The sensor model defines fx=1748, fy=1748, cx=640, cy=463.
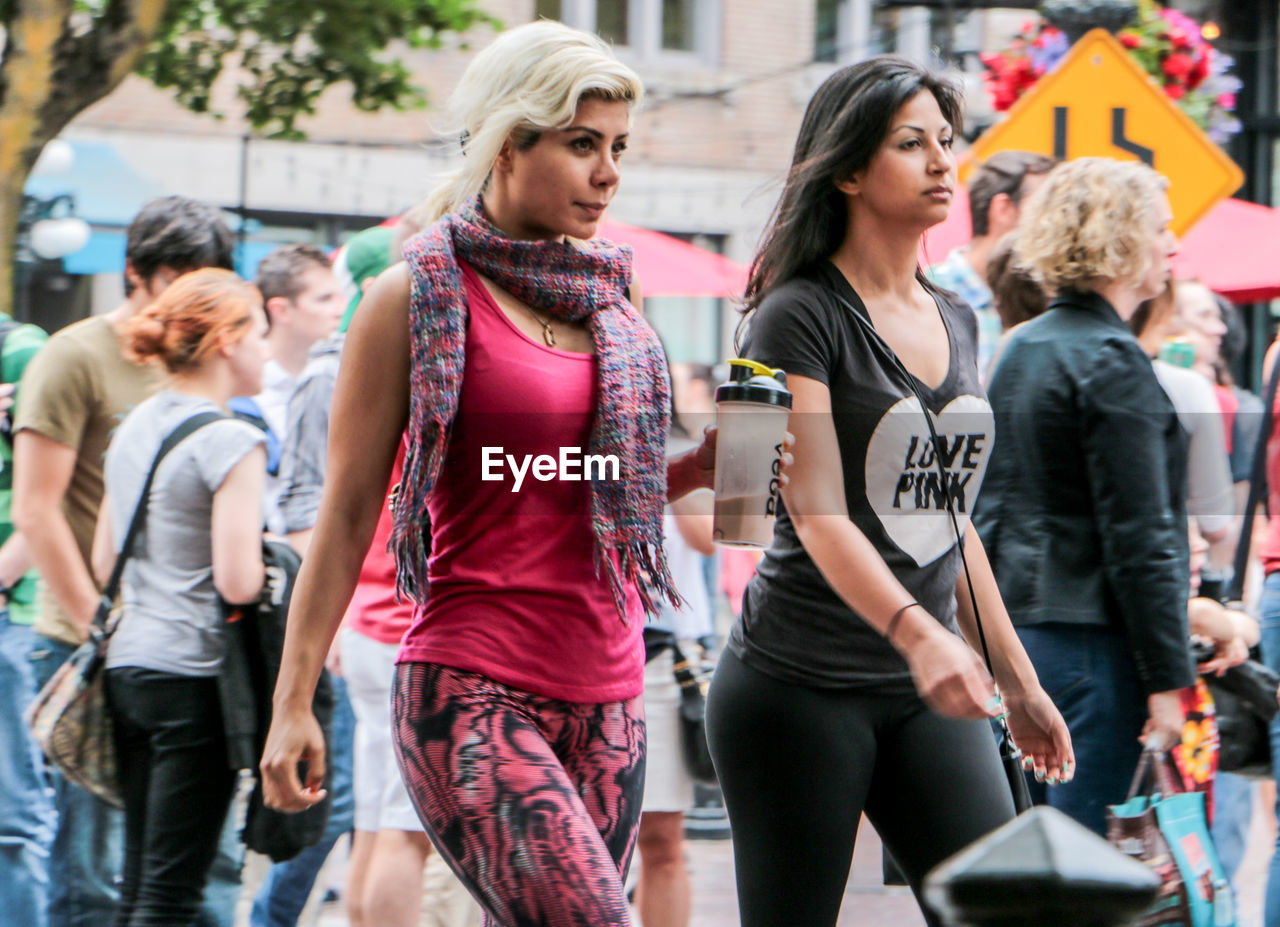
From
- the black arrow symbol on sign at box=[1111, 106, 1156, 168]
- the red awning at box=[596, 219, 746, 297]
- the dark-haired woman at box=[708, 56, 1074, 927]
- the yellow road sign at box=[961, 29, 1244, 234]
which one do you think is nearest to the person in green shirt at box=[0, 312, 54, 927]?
the dark-haired woman at box=[708, 56, 1074, 927]

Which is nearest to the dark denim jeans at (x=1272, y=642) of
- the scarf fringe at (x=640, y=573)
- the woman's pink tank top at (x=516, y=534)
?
the scarf fringe at (x=640, y=573)

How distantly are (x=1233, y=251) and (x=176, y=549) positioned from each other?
6441 mm

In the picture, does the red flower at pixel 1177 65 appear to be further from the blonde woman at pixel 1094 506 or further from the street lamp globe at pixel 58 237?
the street lamp globe at pixel 58 237

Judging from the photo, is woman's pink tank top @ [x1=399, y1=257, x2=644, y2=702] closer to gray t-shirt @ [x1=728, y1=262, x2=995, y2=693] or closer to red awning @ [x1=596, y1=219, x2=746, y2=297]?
gray t-shirt @ [x1=728, y1=262, x2=995, y2=693]

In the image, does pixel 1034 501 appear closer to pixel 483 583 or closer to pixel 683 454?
pixel 683 454

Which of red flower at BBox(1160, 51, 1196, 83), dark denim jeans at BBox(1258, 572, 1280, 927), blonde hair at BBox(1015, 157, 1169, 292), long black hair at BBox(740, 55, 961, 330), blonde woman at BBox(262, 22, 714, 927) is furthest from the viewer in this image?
red flower at BBox(1160, 51, 1196, 83)

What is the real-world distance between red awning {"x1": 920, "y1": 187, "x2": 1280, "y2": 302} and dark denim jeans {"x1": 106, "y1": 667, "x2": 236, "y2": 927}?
4.77 meters

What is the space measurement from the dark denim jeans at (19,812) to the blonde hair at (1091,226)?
2.57 metres

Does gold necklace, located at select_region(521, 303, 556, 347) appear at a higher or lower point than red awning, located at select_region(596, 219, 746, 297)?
higher

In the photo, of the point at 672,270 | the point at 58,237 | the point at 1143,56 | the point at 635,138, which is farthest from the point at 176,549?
the point at 635,138

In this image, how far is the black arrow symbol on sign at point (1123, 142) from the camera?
600 cm

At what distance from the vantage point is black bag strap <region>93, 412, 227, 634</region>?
12.4 ft

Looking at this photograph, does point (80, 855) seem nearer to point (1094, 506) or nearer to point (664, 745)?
point (664, 745)

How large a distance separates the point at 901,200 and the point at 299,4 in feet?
36.5
